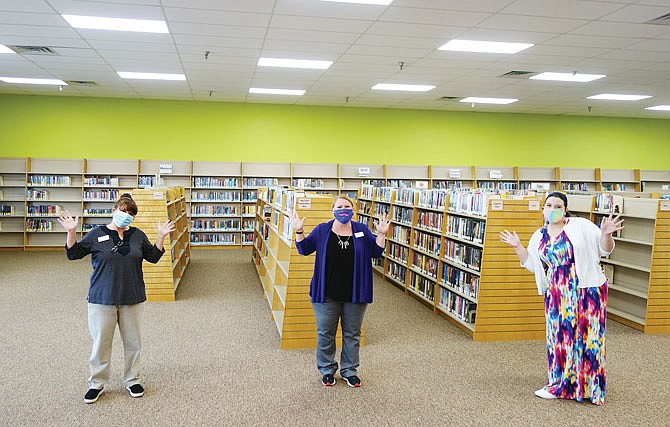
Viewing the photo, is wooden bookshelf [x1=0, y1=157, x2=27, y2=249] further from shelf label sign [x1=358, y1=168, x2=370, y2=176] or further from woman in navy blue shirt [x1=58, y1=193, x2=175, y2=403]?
woman in navy blue shirt [x1=58, y1=193, x2=175, y2=403]

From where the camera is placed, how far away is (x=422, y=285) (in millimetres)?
7453

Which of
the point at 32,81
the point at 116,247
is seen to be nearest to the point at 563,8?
the point at 116,247

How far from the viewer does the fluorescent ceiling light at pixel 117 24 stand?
20.9 ft

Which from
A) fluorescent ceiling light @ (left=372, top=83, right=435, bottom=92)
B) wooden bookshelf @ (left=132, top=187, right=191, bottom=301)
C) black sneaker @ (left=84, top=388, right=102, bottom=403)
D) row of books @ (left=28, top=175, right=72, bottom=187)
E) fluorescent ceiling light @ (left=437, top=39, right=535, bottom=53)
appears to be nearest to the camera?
black sneaker @ (left=84, top=388, right=102, bottom=403)

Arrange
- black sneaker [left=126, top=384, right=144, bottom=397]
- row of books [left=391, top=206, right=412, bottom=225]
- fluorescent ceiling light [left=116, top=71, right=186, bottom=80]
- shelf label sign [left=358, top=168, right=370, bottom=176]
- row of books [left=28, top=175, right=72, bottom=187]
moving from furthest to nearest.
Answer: shelf label sign [left=358, top=168, right=370, bottom=176] → row of books [left=28, top=175, right=72, bottom=187] → fluorescent ceiling light [left=116, top=71, right=186, bottom=80] → row of books [left=391, top=206, right=412, bottom=225] → black sneaker [left=126, top=384, right=144, bottom=397]

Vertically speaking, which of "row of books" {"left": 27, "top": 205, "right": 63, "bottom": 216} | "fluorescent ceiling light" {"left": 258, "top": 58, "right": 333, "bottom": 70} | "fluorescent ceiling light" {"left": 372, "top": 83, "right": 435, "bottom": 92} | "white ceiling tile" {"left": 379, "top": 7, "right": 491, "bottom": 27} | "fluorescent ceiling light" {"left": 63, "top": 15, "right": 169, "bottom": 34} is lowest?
"row of books" {"left": 27, "top": 205, "right": 63, "bottom": 216}

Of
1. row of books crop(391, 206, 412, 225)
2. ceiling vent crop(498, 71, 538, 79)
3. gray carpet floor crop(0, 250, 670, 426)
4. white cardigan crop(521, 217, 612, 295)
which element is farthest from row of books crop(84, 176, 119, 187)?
white cardigan crop(521, 217, 612, 295)

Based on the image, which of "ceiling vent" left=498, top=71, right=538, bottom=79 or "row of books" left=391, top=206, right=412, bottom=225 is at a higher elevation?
"ceiling vent" left=498, top=71, right=538, bottom=79

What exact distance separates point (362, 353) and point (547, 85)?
749cm

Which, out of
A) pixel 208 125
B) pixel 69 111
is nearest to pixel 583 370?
pixel 208 125

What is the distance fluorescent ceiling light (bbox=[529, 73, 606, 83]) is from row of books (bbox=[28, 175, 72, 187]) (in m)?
10.0

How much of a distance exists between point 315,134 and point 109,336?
973cm

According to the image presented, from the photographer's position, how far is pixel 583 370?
4035mm

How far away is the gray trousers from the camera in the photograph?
3.86 meters
